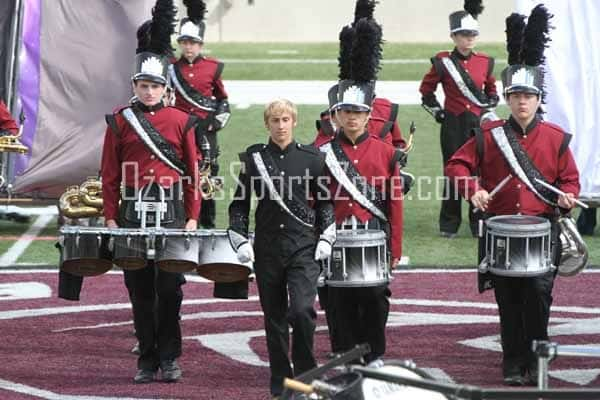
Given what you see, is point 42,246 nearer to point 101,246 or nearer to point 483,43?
point 101,246

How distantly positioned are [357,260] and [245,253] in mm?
594

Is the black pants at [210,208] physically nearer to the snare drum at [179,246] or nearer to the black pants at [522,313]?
the black pants at [522,313]

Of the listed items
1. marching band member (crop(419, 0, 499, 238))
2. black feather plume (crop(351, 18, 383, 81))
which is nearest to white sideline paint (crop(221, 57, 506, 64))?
marching band member (crop(419, 0, 499, 238))

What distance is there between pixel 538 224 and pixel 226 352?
199 centimetres

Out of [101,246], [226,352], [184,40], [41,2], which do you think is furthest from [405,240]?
[101,246]

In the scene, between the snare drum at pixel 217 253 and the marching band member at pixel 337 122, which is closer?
the snare drum at pixel 217 253

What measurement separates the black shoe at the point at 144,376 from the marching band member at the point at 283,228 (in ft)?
2.81

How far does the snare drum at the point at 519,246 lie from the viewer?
914 centimetres

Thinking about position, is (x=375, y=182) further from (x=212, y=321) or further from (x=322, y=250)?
(x=212, y=321)

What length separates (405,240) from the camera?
14.8m

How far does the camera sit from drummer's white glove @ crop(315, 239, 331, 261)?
8648 mm

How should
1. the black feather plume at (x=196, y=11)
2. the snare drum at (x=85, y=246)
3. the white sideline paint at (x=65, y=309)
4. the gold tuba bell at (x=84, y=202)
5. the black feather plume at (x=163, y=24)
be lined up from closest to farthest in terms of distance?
the snare drum at (x=85, y=246), the black feather plume at (x=163, y=24), the white sideline paint at (x=65, y=309), the gold tuba bell at (x=84, y=202), the black feather plume at (x=196, y=11)

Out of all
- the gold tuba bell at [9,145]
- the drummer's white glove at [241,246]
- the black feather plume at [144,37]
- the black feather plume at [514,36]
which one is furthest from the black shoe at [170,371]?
the gold tuba bell at [9,145]

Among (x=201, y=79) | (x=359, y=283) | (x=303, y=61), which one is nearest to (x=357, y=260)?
(x=359, y=283)
